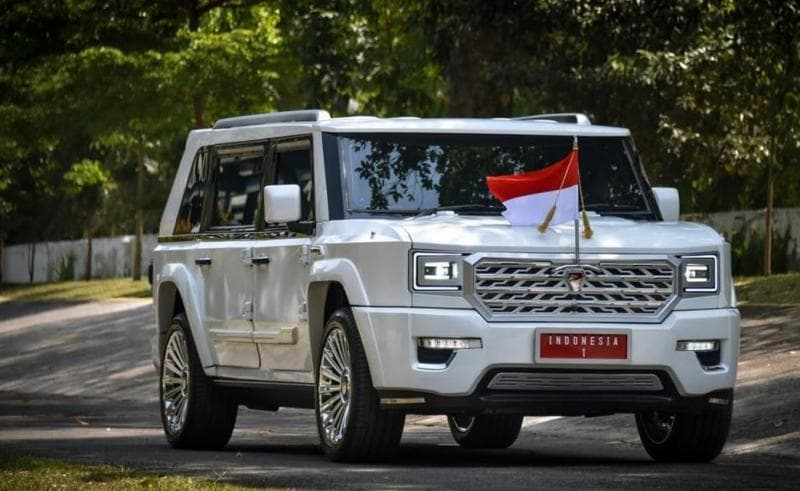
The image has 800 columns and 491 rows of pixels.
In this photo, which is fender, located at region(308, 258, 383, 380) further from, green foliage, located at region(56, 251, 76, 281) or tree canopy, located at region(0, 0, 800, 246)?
green foliage, located at region(56, 251, 76, 281)

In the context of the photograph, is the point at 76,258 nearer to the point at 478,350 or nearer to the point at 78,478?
the point at 478,350

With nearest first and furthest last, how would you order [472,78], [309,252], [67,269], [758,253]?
[309,252] < [472,78] < [758,253] < [67,269]

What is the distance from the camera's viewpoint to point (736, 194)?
38188mm

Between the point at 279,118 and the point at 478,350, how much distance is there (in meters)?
3.09

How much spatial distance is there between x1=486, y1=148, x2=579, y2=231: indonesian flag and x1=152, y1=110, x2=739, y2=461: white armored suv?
118 mm

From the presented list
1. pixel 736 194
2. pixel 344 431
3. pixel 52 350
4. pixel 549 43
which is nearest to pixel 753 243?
pixel 736 194

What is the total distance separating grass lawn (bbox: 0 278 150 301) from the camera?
40.9 m

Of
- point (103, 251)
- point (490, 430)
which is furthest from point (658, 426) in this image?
point (103, 251)

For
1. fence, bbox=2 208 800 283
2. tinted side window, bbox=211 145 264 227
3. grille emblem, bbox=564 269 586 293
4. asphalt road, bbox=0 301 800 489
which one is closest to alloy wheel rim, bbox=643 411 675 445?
asphalt road, bbox=0 301 800 489

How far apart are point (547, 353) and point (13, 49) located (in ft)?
70.0

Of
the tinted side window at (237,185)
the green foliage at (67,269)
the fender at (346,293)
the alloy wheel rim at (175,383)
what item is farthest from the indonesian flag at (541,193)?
the green foliage at (67,269)

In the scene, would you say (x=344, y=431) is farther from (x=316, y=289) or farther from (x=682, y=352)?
(x=682, y=352)

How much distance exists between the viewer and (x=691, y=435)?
42.4 feet

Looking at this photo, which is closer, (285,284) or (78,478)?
(78,478)
